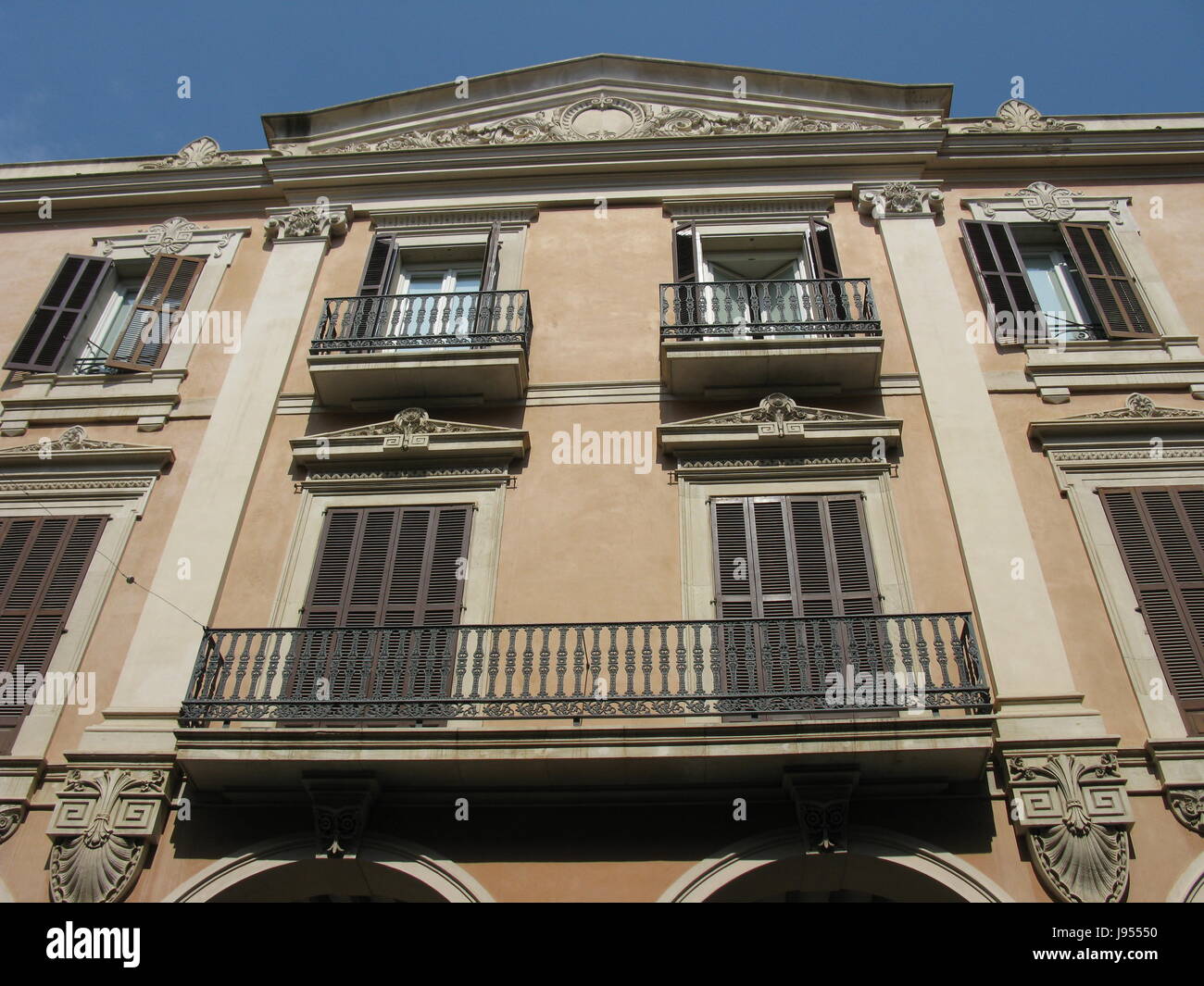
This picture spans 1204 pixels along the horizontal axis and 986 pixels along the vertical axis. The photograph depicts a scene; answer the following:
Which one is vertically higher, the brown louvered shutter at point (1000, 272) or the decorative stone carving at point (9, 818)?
the brown louvered shutter at point (1000, 272)

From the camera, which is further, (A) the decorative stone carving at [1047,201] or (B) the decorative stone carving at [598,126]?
(B) the decorative stone carving at [598,126]

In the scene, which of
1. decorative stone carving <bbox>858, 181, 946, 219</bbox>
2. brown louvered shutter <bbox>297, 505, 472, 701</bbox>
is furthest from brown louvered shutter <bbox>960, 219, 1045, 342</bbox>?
brown louvered shutter <bbox>297, 505, 472, 701</bbox>

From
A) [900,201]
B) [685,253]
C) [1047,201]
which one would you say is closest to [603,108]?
[685,253]

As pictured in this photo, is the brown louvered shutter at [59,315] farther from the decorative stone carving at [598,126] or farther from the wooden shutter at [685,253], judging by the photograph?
the wooden shutter at [685,253]

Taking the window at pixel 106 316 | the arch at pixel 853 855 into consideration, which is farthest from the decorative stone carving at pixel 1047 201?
the window at pixel 106 316

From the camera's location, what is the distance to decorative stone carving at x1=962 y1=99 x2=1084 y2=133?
1341cm

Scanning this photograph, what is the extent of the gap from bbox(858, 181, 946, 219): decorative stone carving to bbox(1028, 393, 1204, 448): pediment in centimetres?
366

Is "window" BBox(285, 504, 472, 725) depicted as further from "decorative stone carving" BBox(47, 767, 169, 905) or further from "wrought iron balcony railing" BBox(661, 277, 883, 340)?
"wrought iron balcony railing" BBox(661, 277, 883, 340)

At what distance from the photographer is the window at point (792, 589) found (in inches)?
328

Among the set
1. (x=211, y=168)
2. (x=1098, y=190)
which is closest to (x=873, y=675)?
(x=1098, y=190)

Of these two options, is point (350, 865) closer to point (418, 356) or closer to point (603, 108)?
point (418, 356)

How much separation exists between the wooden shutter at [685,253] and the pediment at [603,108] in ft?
6.16

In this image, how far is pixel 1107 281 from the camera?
11.7 meters
